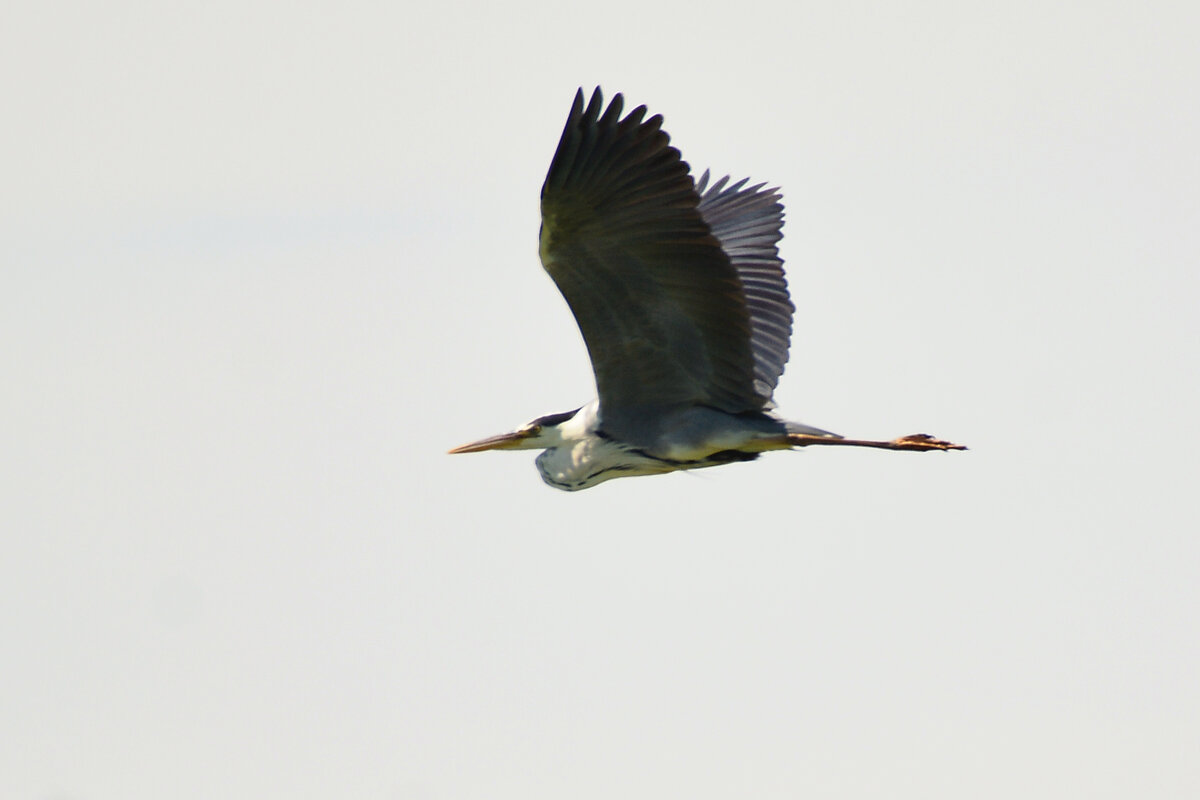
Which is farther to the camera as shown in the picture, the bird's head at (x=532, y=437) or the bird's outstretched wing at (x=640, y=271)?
the bird's head at (x=532, y=437)

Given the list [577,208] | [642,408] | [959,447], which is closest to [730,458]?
[642,408]

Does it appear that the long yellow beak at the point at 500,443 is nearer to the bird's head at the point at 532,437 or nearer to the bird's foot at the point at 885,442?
the bird's head at the point at 532,437

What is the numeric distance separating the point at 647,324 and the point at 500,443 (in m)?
1.69

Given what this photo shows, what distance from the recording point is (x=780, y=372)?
9.09 metres

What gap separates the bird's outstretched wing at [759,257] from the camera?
29.9 feet

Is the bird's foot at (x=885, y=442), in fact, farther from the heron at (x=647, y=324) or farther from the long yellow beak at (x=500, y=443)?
the long yellow beak at (x=500, y=443)

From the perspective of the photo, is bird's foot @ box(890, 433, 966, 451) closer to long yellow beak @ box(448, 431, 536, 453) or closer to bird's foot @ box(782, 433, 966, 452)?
bird's foot @ box(782, 433, 966, 452)

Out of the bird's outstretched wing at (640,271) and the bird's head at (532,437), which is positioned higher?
the bird's outstretched wing at (640,271)

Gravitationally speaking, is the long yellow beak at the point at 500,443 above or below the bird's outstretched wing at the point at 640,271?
below

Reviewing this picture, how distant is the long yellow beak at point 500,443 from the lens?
9023mm

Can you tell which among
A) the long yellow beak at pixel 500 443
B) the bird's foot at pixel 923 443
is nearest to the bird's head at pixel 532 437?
the long yellow beak at pixel 500 443

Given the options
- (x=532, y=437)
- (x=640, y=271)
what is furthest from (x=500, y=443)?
(x=640, y=271)

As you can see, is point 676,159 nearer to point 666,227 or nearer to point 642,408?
point 666,227

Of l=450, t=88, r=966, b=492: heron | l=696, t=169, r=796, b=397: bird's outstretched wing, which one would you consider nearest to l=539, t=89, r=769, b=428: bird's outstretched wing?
l=450, t=88, r=966, b=492: heron
